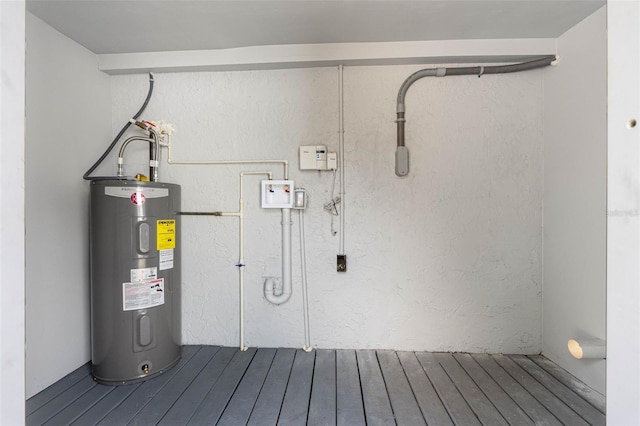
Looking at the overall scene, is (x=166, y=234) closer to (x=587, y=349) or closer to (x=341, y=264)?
(x=341, y=264)

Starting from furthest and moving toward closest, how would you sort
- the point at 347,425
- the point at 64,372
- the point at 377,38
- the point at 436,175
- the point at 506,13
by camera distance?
1. the point at 436,175
2. the point at 377,38
3. the point at 64,372
4. the point at 506,13
5. the point at 347,425

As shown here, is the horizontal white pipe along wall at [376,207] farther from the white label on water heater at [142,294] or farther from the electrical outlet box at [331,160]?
the white label on water heater at [142,294]

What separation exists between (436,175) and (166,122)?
6.67ft

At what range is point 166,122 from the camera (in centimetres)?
202

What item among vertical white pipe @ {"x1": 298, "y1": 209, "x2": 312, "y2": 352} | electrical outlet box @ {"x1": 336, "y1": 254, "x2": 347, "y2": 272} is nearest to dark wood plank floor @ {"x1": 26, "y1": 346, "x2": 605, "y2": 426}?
vertical white pipe @ {"x1": 298, "y1": 209, "x2": 312, "y2": 352}

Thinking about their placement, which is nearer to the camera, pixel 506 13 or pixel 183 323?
pixel 506 13

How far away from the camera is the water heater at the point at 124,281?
1.57 meters

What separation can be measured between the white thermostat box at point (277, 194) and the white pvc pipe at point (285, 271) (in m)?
0.06

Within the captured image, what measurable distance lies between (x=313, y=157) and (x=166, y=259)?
3.85 feet

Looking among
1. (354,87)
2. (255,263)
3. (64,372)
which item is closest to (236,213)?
(255,263)

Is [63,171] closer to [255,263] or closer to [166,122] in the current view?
[166,122]

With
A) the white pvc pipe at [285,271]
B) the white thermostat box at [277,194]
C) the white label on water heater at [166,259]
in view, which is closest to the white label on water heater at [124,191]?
the white label on water heater at [166,259]

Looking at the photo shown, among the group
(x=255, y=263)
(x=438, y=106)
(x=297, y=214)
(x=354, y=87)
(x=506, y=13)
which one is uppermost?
(x=506, y=13)

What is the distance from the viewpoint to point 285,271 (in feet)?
6.42
